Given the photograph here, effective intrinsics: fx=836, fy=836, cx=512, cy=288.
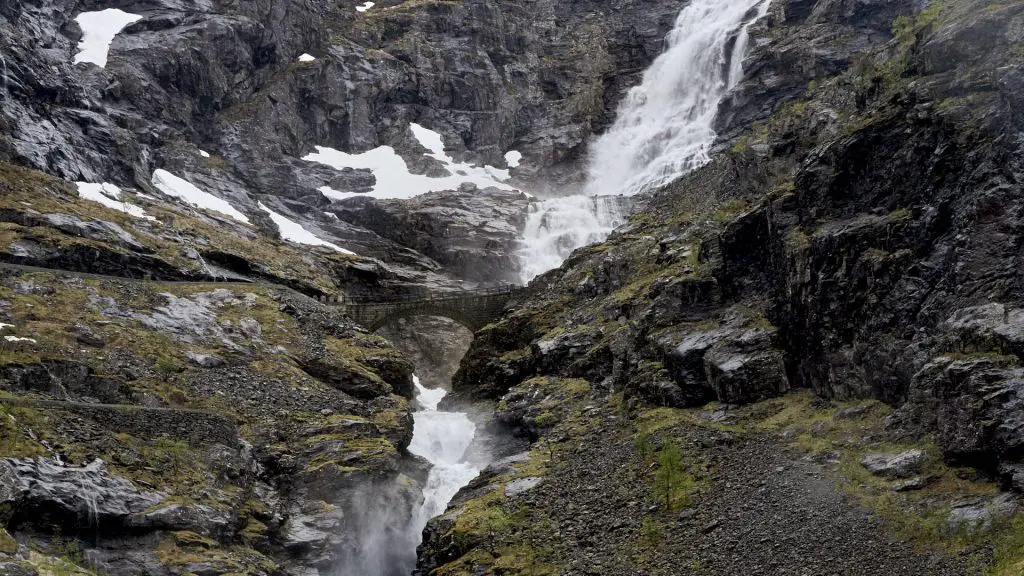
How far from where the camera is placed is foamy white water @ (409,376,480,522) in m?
37.9

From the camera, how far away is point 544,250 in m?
71.5

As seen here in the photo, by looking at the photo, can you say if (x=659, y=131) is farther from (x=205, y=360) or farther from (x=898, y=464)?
(x=898, y=464)

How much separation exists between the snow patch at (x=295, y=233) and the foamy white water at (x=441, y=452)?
24.1 m

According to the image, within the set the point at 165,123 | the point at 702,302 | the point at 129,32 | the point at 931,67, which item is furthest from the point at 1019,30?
the point at 129,32

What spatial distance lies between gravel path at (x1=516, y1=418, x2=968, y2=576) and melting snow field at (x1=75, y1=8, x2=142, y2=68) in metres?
67.7

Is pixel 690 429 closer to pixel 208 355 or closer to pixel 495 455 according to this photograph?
pixel 495 455

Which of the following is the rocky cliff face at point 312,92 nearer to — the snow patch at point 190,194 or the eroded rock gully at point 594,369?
the eroded rock gully at point 594,369

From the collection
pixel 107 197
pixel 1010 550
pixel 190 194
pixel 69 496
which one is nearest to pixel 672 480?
pixel 1010 550

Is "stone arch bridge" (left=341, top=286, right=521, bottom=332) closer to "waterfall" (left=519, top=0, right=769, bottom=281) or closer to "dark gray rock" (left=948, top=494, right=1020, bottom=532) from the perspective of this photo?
"waterfall" (left=519, top=0, right=769, bottom=281)

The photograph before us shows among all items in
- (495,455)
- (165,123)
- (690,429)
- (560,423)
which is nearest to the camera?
(690,429)

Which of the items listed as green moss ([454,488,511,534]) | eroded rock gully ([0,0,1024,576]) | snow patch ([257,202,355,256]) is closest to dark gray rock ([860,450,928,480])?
eroded rock gully ([0,0,1024,576])

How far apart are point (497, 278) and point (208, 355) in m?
33.7

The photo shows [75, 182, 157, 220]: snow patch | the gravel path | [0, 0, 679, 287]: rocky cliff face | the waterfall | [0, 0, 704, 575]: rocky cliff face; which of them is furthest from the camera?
the waterfall

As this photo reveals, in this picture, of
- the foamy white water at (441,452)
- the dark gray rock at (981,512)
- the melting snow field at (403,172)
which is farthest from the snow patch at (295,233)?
the dark gray rock at (981,512)
